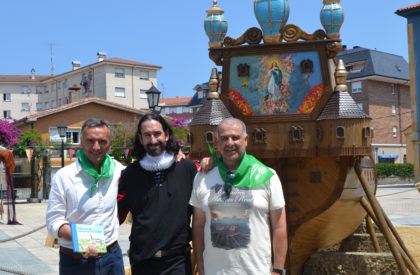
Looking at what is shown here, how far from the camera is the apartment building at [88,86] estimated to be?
180 feet

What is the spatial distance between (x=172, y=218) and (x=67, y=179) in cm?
68

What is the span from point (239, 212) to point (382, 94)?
44.6m

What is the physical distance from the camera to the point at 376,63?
45.3m

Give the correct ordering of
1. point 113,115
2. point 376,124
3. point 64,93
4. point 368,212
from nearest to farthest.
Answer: point 368,212 < point 113,115 < point 376,124 < point 64,93

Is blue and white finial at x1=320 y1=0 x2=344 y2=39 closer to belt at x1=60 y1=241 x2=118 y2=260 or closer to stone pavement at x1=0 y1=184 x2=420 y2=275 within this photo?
belt at x1=60 y1=241 x2=118 y2=260

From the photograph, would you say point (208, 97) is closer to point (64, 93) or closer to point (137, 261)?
point (137, 261)

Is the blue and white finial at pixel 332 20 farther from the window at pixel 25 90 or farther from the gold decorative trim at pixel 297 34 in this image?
the window at pixel 25 90

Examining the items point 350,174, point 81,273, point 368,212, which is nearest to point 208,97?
point 350,174

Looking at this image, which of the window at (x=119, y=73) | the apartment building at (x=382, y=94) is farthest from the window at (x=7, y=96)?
the apartment building at (x=382, y=94)

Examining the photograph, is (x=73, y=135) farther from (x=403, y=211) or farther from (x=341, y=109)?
(x=341, y=109)

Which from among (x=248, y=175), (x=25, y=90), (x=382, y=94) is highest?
(x=25, y=90)

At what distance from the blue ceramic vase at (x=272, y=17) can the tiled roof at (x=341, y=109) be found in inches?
33.8

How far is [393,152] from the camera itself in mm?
47219

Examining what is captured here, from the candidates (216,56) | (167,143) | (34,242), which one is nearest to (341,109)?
(216,56)
